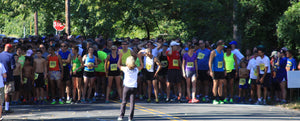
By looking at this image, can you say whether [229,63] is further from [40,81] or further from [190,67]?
[40,81]

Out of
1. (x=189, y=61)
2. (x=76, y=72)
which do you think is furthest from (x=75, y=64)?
(x=189, y=61)

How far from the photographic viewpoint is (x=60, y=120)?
12109mm

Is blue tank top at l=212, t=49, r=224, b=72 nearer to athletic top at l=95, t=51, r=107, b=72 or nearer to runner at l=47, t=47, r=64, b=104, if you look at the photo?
athletic top at l=95, t=51, r=107, b=72

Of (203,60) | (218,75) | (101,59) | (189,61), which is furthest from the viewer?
(203,60)

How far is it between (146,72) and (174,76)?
94 centimetres

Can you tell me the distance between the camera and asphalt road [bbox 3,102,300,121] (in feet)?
41.3

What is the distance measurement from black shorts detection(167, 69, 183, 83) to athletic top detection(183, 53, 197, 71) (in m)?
0.32

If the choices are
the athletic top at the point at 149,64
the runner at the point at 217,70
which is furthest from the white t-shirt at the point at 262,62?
the athletic top at the point at 149,64

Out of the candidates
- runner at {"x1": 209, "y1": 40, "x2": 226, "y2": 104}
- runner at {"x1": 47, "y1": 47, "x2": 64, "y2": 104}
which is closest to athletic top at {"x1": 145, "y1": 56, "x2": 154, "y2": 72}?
runner at {"x1": 209, "y1": 40, "x2": 226, "y2": 104}

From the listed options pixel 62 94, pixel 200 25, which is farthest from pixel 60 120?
pixel 200 25

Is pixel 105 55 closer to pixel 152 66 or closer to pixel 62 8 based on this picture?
pixel 152 66

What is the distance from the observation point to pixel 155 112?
13648mm

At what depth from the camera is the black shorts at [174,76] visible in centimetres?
1658

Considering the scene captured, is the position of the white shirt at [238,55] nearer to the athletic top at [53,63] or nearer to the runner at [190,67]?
the runner at [190,67]
